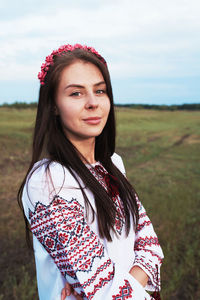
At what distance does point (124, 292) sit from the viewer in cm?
143

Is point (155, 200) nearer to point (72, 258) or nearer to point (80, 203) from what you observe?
point (80, 203)

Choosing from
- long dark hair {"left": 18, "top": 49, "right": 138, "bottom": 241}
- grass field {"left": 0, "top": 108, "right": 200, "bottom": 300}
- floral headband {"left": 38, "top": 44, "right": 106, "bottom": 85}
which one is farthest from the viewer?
grass field {"left": 0, "top": 108, "right": 200, "bottom": 300}

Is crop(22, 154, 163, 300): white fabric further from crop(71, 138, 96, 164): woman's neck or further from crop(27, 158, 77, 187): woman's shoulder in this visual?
crop(71, 138, 96, 164): woman's neck

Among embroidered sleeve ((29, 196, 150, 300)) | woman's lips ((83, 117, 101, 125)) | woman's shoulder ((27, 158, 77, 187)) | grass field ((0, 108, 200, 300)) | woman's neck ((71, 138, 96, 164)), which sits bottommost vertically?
grass field ((0, 108, 200, 300))

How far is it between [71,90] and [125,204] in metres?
0.82

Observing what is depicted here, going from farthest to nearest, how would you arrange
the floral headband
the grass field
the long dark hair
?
the grass field
the floral headband
the long dark hair

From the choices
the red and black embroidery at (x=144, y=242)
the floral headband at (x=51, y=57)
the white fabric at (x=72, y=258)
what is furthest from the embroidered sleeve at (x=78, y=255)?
the floral headband at (x=51, y=57)

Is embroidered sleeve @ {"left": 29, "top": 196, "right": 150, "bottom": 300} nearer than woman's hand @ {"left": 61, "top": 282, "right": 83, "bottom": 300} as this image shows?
Yes

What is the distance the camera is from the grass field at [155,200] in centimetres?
423

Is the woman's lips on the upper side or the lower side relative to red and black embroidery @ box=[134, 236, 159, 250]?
upper

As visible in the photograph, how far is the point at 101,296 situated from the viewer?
4.58ft

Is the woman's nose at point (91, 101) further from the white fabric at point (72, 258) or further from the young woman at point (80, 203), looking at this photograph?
the white fabric at point (72, 258)

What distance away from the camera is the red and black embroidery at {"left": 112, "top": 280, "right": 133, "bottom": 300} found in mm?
1403

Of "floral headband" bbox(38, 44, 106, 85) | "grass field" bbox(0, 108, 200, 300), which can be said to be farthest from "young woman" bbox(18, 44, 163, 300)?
"grass field" bbox(0, 108, 200, 300)
